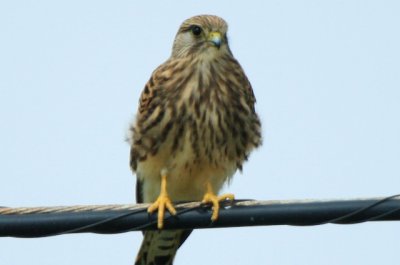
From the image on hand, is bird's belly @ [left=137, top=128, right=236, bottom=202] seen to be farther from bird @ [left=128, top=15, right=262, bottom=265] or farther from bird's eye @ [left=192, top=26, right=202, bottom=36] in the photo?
bird's eye @ [left=192, top=26, right=202, bottom=36]

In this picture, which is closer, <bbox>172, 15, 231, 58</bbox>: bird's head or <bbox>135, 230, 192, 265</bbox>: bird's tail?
<bbox>135, 230, 192, 265</bbox>: bird's tail

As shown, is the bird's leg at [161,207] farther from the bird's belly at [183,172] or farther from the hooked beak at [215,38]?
the hooked beak at [215,38]

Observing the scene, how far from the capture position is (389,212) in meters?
4.84

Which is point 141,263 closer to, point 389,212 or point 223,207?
point 223,207

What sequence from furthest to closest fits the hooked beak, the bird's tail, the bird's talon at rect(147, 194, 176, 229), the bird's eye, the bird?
the bird's eye < the hooked beak < the bird's tail < the bird < the bird's talon at rect(147, 194, 176, 229)

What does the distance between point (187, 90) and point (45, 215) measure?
2.21m

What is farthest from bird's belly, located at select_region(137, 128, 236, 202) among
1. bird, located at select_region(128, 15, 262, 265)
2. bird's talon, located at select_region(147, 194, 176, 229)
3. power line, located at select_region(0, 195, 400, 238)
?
power line, located at select_region(0, 195, 400, 238)

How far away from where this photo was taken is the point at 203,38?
7.42 m

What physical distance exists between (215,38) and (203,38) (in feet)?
0.54

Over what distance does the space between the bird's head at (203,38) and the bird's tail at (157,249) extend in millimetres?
1324

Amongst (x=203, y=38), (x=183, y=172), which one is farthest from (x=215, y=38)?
(x=183, y=172)

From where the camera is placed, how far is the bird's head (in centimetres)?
730

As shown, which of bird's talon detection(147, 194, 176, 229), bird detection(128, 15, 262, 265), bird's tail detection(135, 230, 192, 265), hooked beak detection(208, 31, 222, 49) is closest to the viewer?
bird's talon detection(147, 194, 176, 229)

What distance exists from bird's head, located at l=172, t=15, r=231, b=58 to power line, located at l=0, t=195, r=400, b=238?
2343 mm
